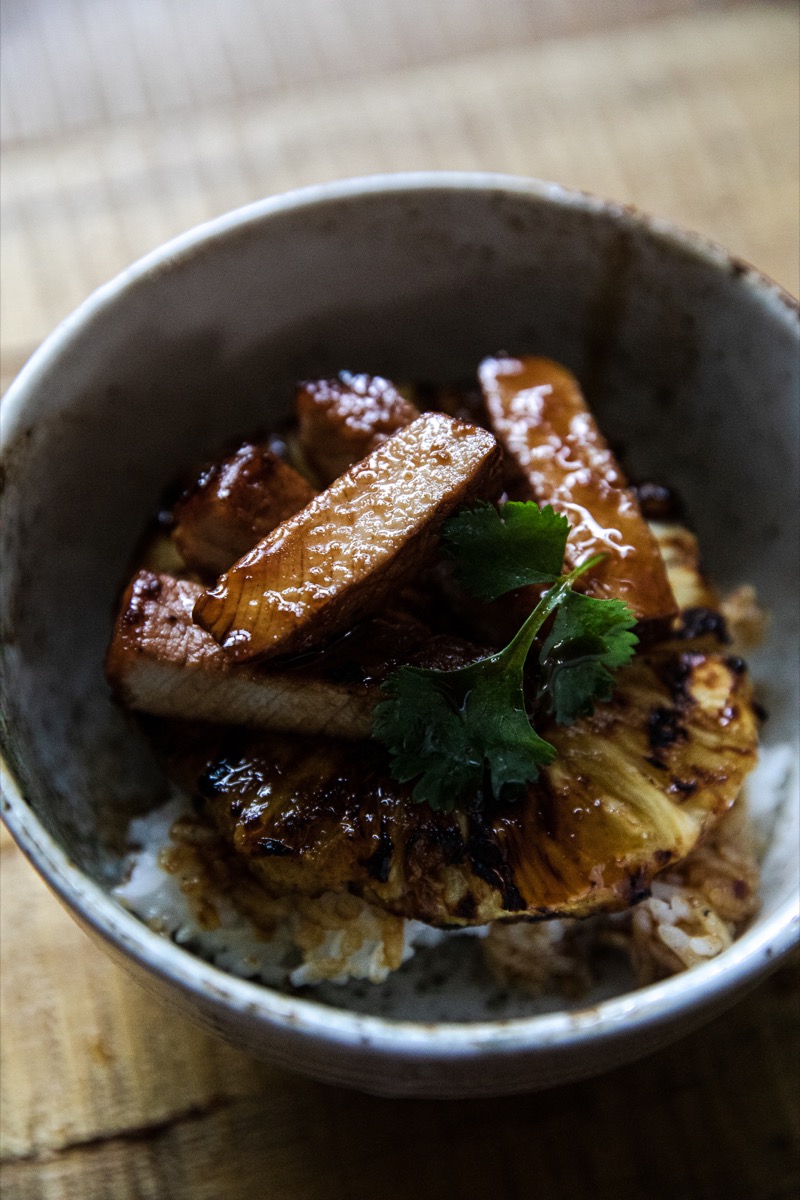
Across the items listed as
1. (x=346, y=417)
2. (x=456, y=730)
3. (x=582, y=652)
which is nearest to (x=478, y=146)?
(x=346, y=417)

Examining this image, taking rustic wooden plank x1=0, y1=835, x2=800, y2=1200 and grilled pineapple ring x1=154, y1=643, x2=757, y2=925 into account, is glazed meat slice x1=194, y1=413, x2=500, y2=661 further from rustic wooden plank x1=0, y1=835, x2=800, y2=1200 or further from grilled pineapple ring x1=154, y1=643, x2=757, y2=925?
rustic wooden plank x1=0, y1=835, x2=800, y2=1200

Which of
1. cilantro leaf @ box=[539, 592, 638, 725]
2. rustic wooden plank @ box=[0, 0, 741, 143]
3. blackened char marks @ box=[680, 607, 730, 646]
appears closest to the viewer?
cilantro leaf @ box=[539, 592, 638, 725]

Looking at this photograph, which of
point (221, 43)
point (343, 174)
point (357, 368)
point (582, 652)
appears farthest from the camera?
point (221, 43)

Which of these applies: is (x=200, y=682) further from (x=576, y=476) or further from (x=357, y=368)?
(x=357, y=368)

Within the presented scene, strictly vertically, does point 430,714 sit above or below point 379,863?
above

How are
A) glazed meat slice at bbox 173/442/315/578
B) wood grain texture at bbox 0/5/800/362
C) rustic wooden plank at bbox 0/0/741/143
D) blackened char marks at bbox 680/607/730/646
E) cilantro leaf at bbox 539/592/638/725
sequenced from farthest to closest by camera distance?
rustic wooden plank at bbox 0/0/741/143
wood grain texture at bbox 0/5/800/362
blackened char marks at bbox 680/607/730/646
glazed meat slice at bbox 173/442/315/578
cilantro leaf at bbox 539/592/638/725

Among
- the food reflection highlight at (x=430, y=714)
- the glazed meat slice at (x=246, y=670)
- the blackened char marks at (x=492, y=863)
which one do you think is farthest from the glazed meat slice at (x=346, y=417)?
the blackened char marks at (x=492, y=863)

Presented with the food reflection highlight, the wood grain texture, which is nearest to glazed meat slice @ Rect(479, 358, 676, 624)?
the food reflection highlight
